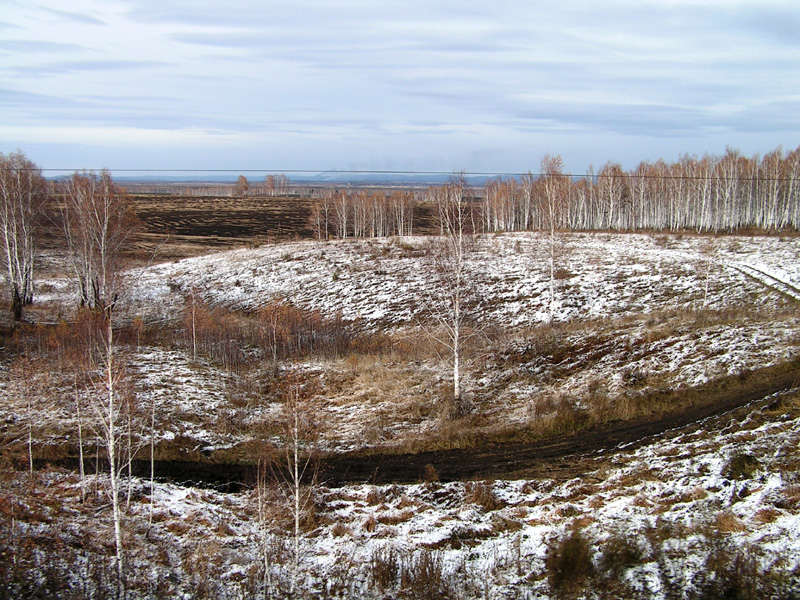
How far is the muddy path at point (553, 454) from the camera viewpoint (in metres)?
14.9

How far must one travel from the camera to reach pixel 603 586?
9352mm

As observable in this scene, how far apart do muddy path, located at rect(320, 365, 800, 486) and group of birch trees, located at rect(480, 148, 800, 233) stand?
40.5 metres

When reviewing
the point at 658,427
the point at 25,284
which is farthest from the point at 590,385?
the point at 25,284

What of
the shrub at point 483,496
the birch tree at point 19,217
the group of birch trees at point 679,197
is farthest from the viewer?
the group of birch trees at point 679,197

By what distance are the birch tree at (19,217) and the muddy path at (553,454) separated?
32054 millimetres

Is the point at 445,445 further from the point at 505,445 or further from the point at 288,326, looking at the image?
the point at 288,326

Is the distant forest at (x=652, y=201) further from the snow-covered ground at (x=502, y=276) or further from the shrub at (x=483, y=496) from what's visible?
the shrub at (x=483, y=496)

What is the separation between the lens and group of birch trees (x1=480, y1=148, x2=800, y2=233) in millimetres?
67625

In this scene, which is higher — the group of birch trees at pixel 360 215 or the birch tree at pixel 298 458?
the group of birch trees at pixel 360 215

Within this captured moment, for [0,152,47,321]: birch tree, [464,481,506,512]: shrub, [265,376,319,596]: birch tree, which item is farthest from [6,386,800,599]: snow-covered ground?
[0,152,47,321]: birch tree

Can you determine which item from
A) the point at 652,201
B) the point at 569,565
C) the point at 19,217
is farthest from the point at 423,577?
the point at 652,201

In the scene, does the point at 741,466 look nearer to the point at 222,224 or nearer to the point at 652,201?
the point at 652,201

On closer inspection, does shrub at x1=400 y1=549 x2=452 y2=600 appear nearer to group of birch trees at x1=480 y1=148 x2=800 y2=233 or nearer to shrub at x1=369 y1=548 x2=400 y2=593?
shrub at x1=369 y1=548 x2=400 y2=593

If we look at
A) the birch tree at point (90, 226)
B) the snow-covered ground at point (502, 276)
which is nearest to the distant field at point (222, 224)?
the snow-covered ground at point (502, 276)
